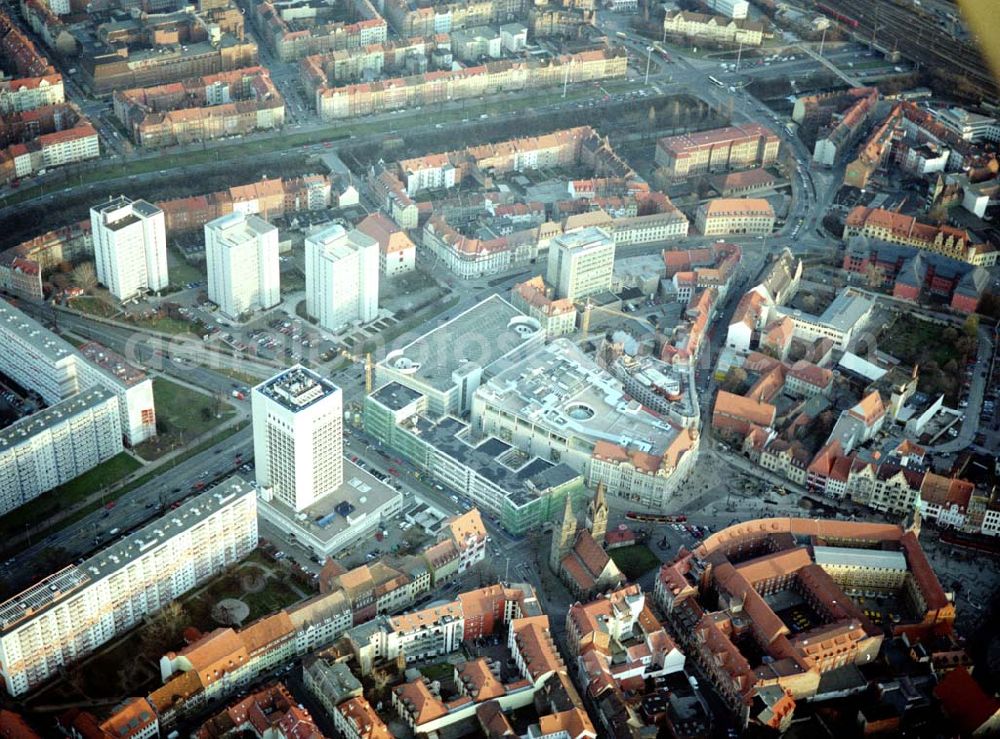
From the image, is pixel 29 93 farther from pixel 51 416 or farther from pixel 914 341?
pixel 914 341

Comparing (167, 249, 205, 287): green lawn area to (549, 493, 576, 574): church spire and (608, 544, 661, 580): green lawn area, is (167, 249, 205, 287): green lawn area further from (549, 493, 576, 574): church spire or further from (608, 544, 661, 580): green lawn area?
(608, 544, 661, 580): green lawn area

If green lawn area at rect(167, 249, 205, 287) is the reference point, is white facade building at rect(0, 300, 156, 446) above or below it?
above

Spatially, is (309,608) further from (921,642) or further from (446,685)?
(921,642)

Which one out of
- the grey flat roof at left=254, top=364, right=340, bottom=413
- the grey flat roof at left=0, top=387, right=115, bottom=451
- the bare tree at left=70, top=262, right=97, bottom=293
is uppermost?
the grey flat roof at left=254, top=364, right=340, bottom=413

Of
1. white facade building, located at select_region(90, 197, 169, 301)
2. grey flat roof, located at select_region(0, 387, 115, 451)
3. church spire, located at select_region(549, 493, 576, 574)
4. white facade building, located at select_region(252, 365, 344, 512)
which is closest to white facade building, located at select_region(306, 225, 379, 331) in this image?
white facade building, located at select_region(90, 197, 169, 301)

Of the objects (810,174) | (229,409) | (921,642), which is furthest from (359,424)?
(810,174)
